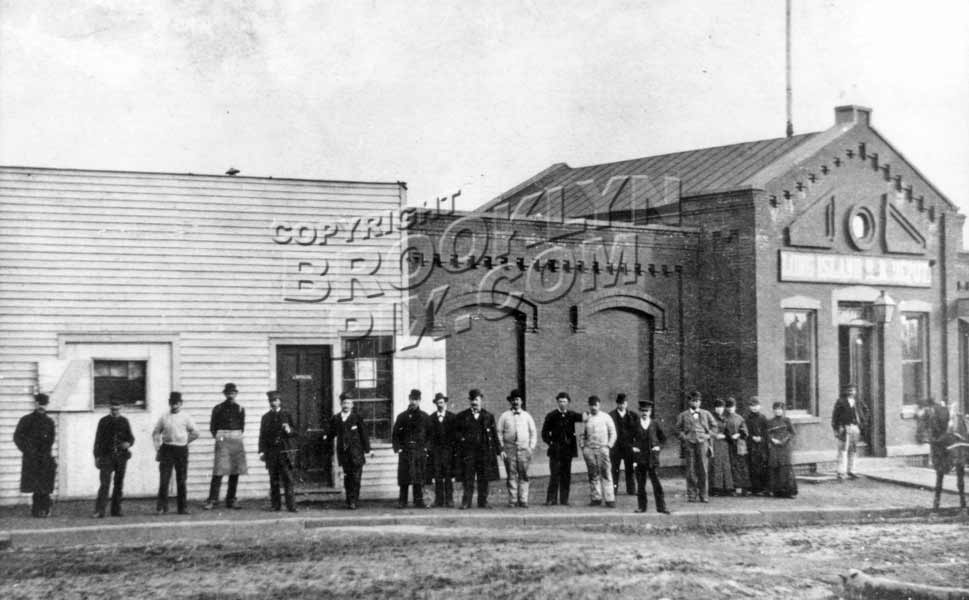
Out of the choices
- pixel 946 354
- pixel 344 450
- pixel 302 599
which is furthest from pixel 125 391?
pixel 946 354

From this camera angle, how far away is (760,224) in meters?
20.8

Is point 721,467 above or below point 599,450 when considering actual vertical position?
below

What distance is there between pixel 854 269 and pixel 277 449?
12.9 metres

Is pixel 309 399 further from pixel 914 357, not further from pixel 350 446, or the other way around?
pixel 914 357

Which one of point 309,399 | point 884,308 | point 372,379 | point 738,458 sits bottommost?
point 738,458

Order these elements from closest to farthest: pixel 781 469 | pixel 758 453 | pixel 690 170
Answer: pixel 781 469 < pixel 758 453 < pixel 690 170

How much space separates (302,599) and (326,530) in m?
4.09

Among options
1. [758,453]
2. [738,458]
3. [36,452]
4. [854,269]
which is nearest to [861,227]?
[854,269]

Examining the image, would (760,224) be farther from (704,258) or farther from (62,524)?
(62,524)

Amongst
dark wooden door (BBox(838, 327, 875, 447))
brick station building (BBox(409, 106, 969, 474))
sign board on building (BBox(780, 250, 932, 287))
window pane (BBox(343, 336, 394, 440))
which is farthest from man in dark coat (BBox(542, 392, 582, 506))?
dark wooden door (BBox(838, 327, 875, 447))

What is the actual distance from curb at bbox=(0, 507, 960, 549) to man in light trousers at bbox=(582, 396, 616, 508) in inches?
38.1

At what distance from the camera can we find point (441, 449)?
15.9 m

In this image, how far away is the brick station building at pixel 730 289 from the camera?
18938mm

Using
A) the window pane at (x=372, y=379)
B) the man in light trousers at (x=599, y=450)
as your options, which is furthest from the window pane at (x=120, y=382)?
the man in light trousers at (x=599, y=450)
